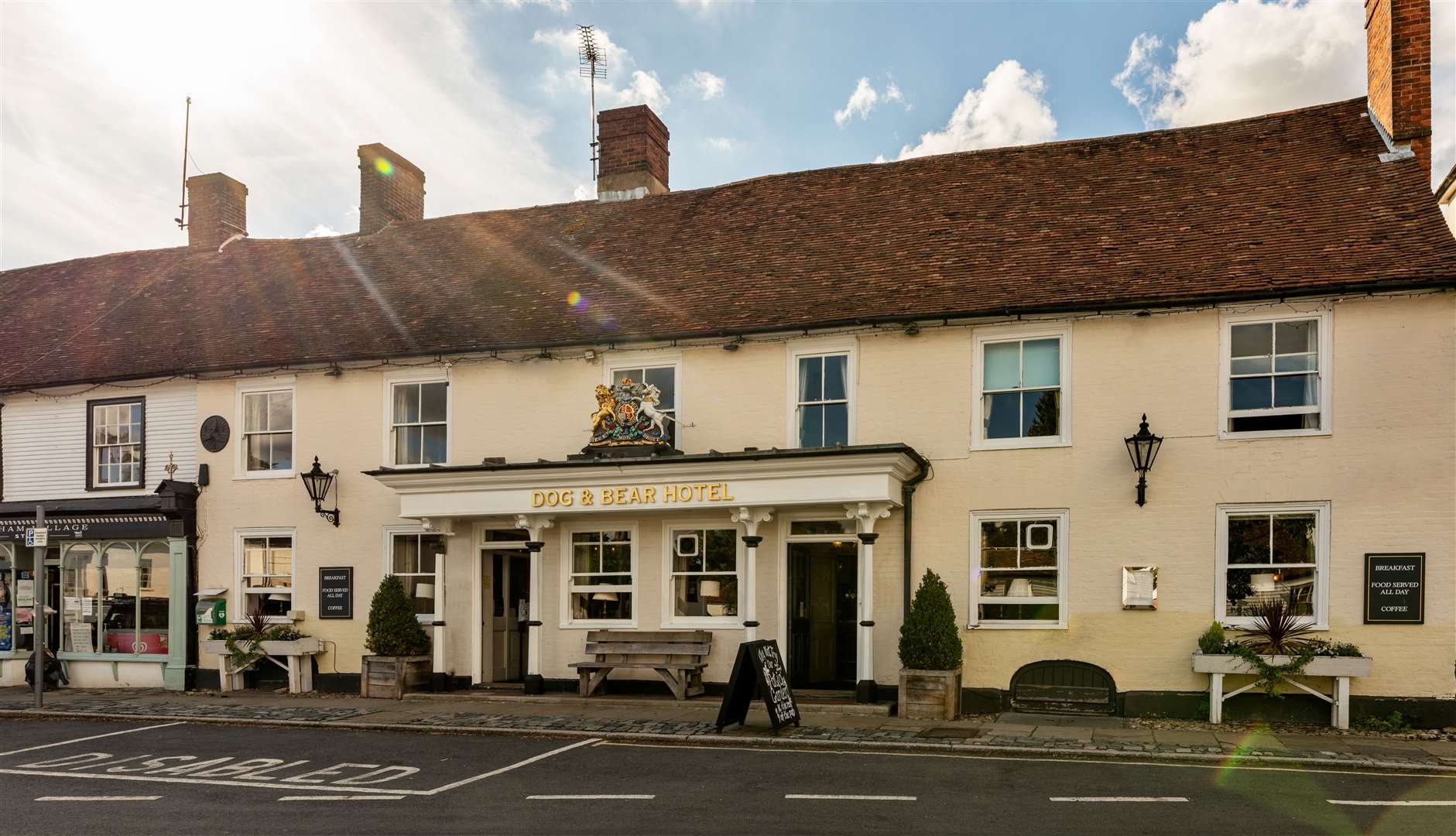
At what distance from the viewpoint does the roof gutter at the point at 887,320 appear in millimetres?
13531

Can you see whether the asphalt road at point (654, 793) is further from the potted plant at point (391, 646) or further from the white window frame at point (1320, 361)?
the white window frame at point (1320, 361)

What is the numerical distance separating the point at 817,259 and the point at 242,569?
35.4 ft

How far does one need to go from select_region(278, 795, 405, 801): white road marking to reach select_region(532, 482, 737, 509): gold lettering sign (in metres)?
6.08

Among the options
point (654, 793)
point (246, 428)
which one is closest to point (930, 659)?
point (654, 793)

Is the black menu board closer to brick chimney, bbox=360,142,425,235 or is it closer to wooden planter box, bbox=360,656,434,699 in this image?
wooden planter box, bbox=360,656,434,699

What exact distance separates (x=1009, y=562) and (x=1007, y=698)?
5.86 feet

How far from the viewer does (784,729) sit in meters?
13.2

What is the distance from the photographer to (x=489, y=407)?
17.5 meters

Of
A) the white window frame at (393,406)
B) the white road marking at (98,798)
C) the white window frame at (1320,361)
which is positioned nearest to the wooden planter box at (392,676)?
the white window frame at (393,406)

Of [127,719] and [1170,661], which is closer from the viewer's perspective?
[1170,661]

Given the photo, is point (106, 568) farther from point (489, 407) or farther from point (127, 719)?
point (489, 407)

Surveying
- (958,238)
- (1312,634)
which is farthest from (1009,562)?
(958,238)

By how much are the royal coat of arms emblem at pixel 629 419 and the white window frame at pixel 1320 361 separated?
7.40m

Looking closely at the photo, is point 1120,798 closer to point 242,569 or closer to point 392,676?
point 392,676
